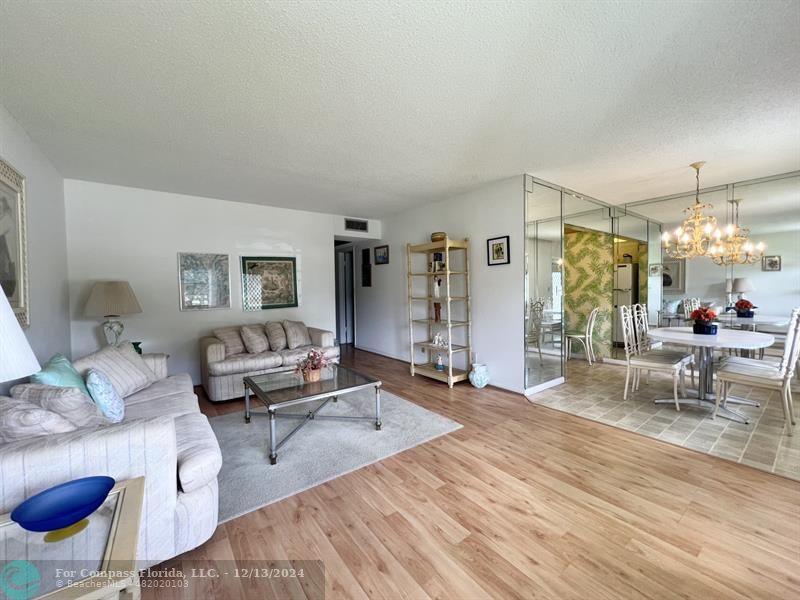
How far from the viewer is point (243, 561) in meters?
1.55

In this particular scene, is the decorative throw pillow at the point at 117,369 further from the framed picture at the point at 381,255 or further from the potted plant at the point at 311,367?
the framed picture at the point at 381,255

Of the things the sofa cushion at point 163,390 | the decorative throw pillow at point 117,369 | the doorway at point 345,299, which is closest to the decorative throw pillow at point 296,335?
the sofa cushion at point 163,390

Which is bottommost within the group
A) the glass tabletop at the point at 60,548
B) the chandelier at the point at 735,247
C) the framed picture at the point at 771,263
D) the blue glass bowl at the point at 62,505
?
the glass tabletop at the point at 60,548

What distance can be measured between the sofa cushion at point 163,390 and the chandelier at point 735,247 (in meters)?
5.70

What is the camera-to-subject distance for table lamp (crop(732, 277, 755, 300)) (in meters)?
4.04

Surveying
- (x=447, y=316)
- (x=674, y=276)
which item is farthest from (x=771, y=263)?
(x=447, y=316)

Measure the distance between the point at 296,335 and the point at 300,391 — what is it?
1.84m

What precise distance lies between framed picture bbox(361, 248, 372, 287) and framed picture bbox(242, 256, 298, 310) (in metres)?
1.62

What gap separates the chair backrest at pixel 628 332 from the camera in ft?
11.7

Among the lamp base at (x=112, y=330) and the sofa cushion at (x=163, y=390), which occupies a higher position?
the lamp base at (x=112, y=330)

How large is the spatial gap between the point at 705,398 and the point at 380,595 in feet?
12.4

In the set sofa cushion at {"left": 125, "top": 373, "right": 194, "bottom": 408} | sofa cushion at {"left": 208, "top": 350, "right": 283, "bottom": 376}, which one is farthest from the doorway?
sofa cushion at {"left": 125, "top": 373, "right": 194, "bottom": 408}

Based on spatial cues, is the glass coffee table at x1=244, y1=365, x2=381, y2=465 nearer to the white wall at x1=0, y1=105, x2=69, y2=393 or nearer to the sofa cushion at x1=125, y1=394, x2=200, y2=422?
the sofa cushion at x1=125, y1=394, x2=200, y2=422

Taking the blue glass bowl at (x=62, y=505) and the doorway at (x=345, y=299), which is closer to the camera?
the blue glass bowl at (x=62, y=505)
